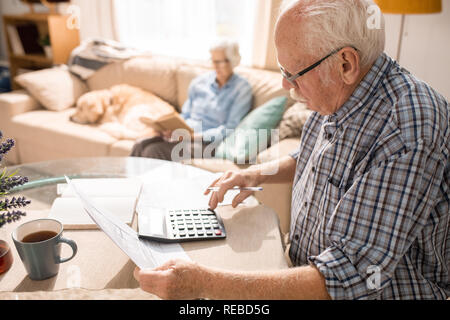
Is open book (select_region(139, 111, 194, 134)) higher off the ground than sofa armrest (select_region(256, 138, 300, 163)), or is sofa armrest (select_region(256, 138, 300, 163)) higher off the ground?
open book (select_region(139, 111, 194, 134))

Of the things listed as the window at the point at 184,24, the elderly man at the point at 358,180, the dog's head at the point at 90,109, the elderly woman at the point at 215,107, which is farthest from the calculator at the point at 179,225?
the window at the point at 184,24

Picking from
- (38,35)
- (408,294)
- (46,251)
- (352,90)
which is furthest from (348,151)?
(38,35)

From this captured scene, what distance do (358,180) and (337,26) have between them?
32 cm

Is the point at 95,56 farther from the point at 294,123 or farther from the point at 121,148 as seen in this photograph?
the point at 294,123

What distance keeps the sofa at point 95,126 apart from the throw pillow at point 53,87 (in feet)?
0.13

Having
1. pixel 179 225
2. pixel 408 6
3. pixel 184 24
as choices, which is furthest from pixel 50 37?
pixel 179 225

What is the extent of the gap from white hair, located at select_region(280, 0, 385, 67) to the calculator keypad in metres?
0.46

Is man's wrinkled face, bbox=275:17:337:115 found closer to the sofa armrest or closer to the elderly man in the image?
the elderly man

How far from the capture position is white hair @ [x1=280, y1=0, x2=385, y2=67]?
0.85 metres

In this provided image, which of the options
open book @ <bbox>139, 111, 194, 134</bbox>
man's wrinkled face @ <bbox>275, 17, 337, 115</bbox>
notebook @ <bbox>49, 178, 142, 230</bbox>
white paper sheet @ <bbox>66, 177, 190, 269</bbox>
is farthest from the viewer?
open book @ <bbox>139, 111, 194, 134</bbox>

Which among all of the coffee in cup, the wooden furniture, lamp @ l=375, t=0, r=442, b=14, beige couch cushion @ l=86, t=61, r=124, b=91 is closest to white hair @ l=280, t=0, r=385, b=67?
the coffee in cup

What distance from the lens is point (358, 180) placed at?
0.81 metres

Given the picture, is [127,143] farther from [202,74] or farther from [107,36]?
[107,36]
